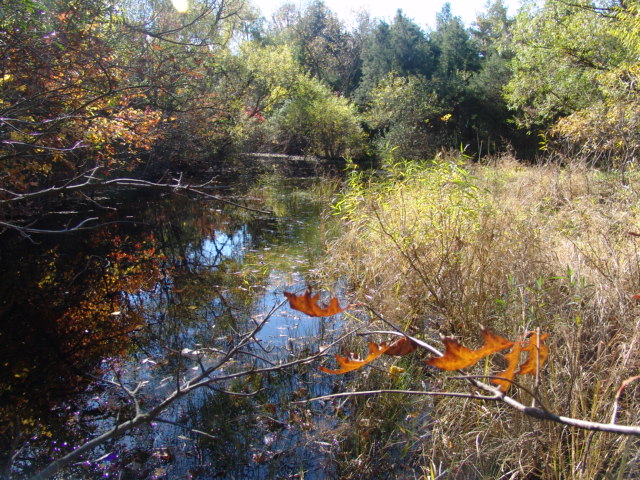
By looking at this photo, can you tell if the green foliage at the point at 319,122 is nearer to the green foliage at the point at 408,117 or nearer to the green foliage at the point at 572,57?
the green foliage at the point at 408,117

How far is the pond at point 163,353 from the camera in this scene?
2.73 meters

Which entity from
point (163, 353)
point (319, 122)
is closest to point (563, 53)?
point (319, 122)

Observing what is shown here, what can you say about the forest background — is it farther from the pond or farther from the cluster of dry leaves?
the pond

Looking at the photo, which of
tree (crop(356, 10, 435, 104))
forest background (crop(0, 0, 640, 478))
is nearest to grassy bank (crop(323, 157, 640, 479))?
forest background (crop(0, 0, 640, 478))

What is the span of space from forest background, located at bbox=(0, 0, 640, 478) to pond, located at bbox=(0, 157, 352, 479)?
642 mm

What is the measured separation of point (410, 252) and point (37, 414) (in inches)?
130

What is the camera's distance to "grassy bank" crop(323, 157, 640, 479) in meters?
2.19

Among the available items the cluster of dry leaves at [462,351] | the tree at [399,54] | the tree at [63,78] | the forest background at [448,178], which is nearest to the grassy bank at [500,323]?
the forest background at [448,178]

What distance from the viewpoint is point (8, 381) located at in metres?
3.75

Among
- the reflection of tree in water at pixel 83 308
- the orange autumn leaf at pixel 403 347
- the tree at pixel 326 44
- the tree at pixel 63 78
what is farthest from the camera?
the tree at pixel 326 44

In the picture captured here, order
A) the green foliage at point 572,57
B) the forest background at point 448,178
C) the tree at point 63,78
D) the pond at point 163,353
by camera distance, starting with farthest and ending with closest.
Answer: the green foliage at point 572,57 < the tree at point 63,78 < the pond at point 163,353 < the forest background at point 448,178

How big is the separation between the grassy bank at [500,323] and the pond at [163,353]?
1.84ft

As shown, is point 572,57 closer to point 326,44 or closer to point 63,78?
point 63,78

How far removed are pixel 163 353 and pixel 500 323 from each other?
2.93 m
